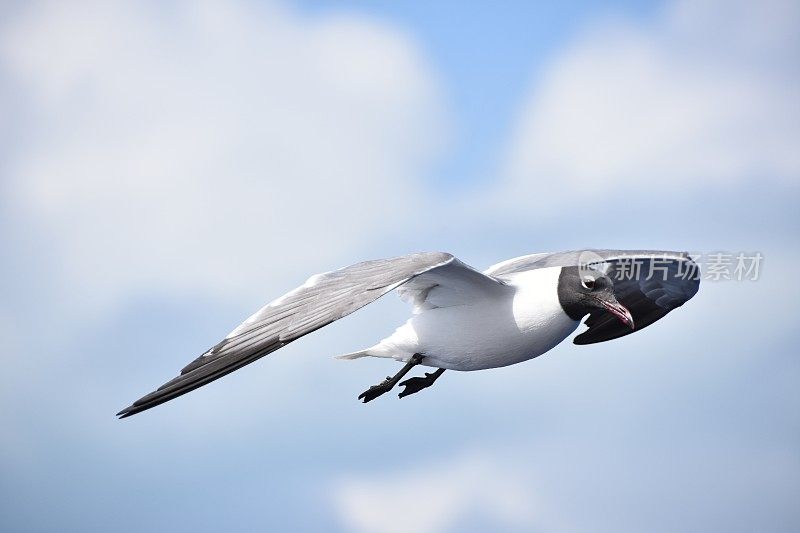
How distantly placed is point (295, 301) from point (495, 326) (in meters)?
2.38

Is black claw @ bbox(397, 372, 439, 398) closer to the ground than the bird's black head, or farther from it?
closer to the ground

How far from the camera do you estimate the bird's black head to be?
40.3 feet

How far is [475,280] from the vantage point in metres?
12.0

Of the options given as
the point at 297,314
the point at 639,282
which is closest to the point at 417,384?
the point at 297,314

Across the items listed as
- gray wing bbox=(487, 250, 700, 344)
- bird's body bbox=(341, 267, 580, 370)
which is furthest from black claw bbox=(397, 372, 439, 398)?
gray wing bbox=(487, 250, 700, 344)

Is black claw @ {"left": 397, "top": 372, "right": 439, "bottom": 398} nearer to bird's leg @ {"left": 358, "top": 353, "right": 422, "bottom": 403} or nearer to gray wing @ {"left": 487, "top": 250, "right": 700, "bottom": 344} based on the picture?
bird's leg @ {"left": 358, "top": 353, "right": 422, "bottom": 403}

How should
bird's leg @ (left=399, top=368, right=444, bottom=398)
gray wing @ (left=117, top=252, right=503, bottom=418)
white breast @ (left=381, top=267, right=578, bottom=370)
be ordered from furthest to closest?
bird's leg @ (left=399, top=368, right=444, bottom=398) → white breast @ (left=381, top=267, right=578, bottom=370) → gray wing @ (left=117, top=252, right=503, bottom=418)

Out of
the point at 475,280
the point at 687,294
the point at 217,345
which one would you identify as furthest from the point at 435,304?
the point at 687,294

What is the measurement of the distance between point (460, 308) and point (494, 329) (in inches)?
17.8

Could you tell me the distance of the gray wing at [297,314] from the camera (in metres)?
10.3

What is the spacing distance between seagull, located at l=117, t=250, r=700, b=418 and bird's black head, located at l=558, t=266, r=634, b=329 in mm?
11

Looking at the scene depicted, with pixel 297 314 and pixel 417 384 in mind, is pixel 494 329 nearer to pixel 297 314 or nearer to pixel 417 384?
pixel 417 384

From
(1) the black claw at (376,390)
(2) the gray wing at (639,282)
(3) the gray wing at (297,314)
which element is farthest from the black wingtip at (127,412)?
(2) the gray wing at (639,282)

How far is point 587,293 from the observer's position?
40.4 feet
